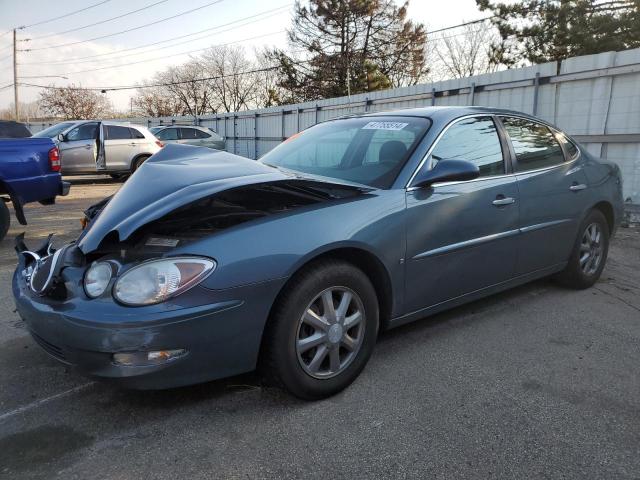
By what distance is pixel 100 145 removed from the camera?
1340cm

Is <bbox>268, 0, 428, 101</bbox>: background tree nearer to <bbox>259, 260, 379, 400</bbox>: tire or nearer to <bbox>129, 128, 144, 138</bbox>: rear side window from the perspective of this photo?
<bbox>129, 128, 144, 138</bbox>: rear side window

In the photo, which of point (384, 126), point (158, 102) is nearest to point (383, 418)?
point (384, 126)

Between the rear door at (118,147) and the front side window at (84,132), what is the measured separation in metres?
0.31

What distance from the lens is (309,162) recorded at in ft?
12.0

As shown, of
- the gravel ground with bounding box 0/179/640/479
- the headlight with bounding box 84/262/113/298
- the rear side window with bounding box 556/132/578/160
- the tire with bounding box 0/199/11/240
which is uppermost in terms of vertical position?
the rear side window with bounding box 556/132/578/160

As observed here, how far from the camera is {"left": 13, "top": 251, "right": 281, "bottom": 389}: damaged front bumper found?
7.09ft

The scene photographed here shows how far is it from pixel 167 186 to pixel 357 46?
107 feet

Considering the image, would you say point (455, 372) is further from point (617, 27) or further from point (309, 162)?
point (617, 27)

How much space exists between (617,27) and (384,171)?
17237 millimetres

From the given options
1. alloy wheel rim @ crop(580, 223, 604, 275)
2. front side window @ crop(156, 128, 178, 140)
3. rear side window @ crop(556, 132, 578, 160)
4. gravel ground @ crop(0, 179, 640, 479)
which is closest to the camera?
gravel ground @ crop(0, 179, 640, 479)

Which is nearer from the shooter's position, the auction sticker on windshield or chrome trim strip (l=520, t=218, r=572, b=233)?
the auction sticker on windshield

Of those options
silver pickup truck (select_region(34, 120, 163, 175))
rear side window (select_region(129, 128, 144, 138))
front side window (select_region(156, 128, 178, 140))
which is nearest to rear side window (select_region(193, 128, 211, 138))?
front side window (select_region(156, 128, 178, 140))

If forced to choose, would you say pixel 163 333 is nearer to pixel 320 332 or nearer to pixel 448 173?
pixel 320 332

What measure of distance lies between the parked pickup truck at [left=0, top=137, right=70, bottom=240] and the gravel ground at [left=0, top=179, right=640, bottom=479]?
3.36 meters
